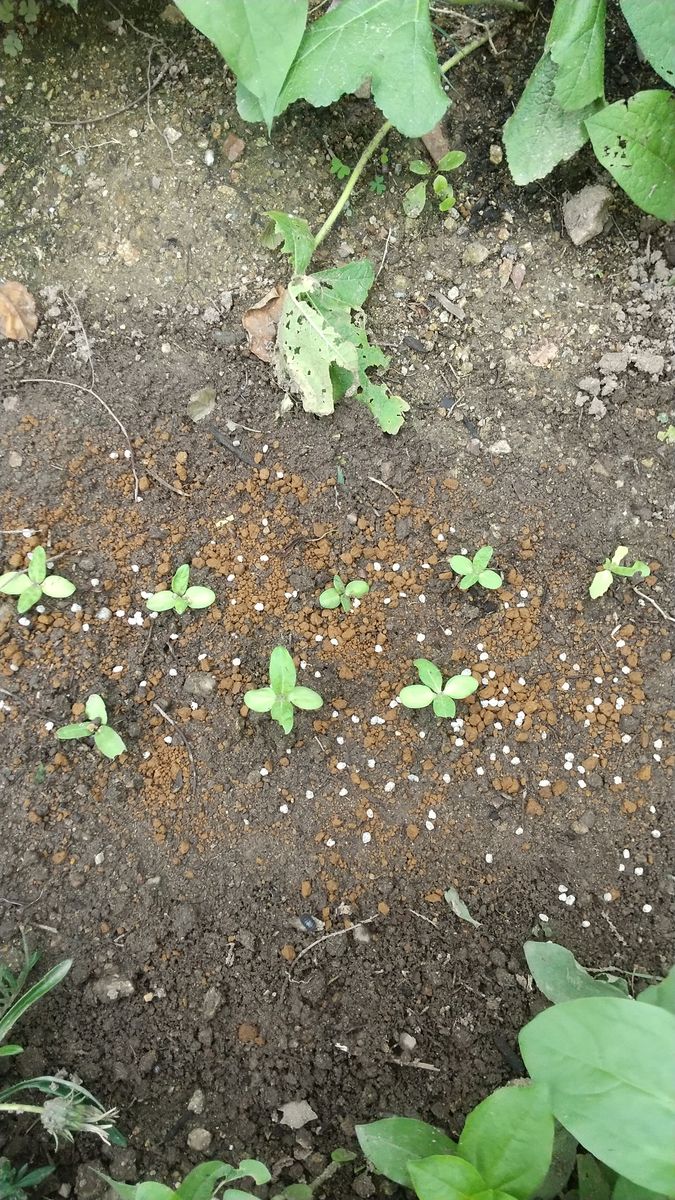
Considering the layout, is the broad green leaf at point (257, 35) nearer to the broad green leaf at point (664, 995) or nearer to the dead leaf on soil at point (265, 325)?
the dead leaf on soil at point (265, 325)

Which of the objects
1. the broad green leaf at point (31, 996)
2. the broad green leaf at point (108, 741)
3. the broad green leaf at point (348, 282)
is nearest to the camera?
the broad green leaf at point (31, 996)

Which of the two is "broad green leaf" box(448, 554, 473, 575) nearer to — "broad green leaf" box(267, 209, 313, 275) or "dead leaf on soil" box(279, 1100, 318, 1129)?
"broad green leaf" box(267, 209, 313, 275)

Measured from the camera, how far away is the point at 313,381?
83.5 inches

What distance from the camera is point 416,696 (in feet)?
6.43

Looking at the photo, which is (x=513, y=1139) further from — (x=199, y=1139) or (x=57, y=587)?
(x=57, y=587)

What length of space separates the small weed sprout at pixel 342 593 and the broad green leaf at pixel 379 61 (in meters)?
1.12

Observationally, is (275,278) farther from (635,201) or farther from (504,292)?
(635,201)

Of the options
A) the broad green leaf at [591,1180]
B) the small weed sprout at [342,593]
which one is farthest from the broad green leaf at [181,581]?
the broad green leaf at [591,1180]

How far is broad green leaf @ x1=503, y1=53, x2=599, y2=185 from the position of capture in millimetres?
2080

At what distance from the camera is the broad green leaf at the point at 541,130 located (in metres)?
2.08

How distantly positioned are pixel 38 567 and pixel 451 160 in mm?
1572

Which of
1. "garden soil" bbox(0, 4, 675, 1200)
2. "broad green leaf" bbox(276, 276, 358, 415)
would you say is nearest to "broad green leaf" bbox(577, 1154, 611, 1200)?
"garden soil" bbox(0, 4, 675, 1200)

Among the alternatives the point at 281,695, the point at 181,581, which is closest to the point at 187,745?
the point at 281,695

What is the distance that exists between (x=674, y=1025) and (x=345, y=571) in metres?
1.26
